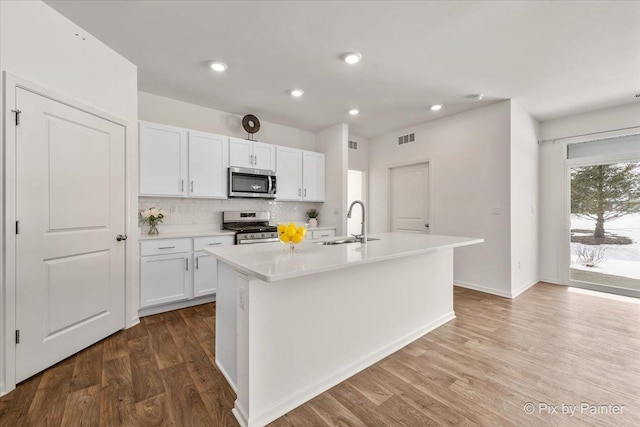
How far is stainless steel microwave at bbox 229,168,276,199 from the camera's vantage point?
3871 millimetres

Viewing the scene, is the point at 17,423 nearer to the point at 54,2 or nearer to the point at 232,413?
the point at 232,413

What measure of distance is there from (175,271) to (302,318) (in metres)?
2.11

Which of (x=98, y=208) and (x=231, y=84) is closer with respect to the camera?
(x=98, y=208)

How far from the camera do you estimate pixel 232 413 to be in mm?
1577

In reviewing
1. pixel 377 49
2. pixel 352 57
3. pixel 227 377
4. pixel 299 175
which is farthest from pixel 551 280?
pixel 227 377

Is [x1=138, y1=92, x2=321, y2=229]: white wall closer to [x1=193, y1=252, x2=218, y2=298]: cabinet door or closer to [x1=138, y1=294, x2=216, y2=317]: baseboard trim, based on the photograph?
[x1=193, y1=252, x2=218, y2=298]: cabinet door

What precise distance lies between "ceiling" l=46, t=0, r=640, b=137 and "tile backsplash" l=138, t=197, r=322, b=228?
4.51ft

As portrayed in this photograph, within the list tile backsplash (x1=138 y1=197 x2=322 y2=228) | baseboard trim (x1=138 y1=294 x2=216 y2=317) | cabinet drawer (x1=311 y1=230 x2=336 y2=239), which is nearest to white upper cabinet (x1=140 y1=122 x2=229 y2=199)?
tile backsplash (x1=138 y1=197 x2=322 y2=228)

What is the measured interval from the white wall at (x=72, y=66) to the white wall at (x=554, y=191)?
5.84 meters

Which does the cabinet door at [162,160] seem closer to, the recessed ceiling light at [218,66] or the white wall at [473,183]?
the recessed ceiling light at [218,66]

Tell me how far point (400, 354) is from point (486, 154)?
309 centimetres

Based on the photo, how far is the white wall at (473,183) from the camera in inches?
148

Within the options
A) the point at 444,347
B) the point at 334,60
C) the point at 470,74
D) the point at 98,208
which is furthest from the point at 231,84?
the point at 444,347

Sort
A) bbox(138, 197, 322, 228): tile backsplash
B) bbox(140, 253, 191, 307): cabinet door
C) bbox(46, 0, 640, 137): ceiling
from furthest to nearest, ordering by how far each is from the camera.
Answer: bbox(138, 197, 322, 228): tile backsplash
bbox(140, 253, 191, 307): cabinet door
bbox(46, 0, 640, 137): ceiling
